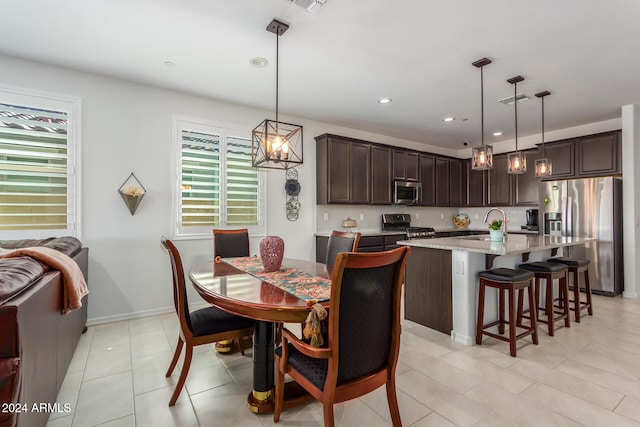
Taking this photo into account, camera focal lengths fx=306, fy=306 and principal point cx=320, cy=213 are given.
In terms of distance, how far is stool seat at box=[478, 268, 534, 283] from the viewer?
2564 millimetres

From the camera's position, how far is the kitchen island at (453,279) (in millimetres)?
2758

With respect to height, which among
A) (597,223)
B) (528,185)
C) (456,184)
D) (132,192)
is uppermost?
(456,184)

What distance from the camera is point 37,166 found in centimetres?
300

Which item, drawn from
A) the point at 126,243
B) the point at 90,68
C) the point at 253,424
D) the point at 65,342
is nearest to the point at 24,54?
the point at 90,68

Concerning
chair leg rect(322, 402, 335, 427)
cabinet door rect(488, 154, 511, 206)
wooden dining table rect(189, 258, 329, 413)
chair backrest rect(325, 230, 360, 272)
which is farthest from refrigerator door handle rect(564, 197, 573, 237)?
chair leg rect(322, 402, 335, 427)

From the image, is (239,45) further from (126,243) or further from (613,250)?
(613,250)

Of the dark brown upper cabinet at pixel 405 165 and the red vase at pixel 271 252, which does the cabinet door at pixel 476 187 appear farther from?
the red vase at pixel 271 252

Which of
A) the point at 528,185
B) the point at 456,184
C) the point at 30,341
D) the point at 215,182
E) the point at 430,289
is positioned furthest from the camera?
the point at 456,184

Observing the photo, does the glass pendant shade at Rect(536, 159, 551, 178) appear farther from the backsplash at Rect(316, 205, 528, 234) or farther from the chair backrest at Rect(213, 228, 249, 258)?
the chair backrest at Rect(213, 228, 249, 258)

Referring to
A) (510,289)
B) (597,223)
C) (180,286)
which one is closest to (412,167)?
(597,223)

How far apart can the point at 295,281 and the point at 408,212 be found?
14.9ft

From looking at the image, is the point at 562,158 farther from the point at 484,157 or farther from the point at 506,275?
the point at 506,275

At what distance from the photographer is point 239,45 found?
268 centimetres

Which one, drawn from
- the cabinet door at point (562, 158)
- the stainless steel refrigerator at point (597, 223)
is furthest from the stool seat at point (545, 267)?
the cabinet door at point (562, 158)
